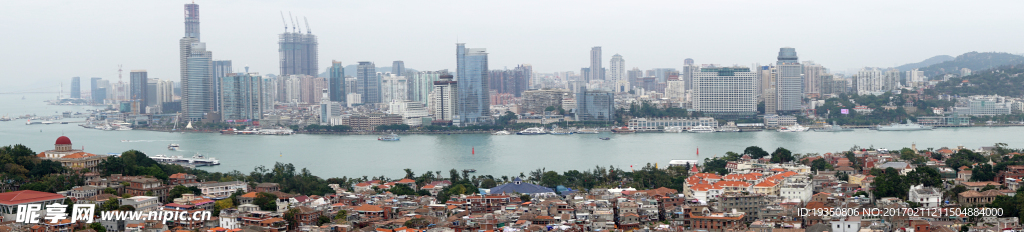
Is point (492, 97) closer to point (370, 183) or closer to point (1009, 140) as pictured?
point (1009, 140)

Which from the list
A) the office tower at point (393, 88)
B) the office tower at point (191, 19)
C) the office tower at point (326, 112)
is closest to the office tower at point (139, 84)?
the office tower at point (191, 19)

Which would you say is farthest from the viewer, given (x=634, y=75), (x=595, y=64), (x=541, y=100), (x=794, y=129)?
(x=595, y=64)

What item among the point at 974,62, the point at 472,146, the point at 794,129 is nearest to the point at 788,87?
the point at 794,129

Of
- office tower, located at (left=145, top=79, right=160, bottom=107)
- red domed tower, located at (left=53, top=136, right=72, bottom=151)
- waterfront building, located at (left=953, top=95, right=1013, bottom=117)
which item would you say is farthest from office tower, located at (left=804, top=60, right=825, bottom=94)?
red domed tower, located at (left=53, top=136, right=72, bottom=151)

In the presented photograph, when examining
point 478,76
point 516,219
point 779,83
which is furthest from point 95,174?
point 779,83

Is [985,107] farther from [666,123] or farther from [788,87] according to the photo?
[666,123]

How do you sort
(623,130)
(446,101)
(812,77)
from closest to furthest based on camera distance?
(623,130) < (446,101) < (812,77)
